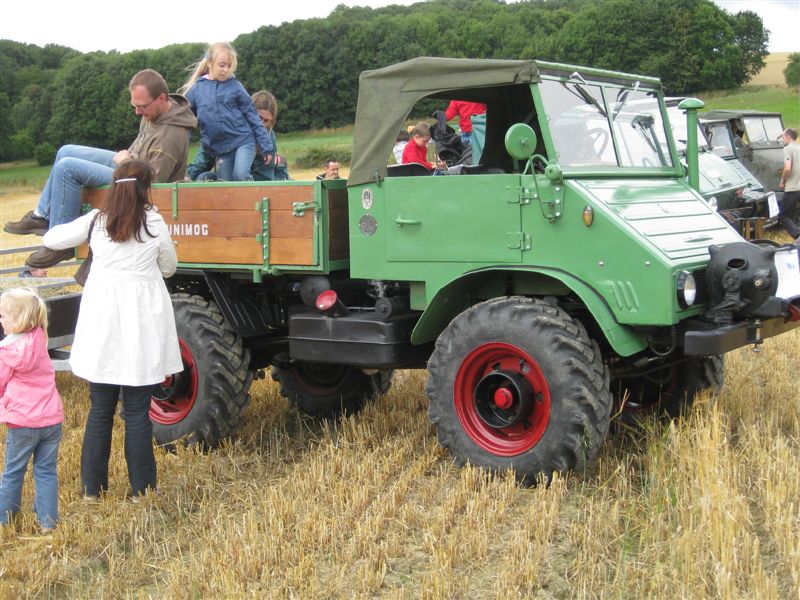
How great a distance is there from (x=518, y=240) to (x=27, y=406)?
8.74 feet

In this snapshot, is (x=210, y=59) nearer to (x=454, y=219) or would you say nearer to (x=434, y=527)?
(x=454, y=219)

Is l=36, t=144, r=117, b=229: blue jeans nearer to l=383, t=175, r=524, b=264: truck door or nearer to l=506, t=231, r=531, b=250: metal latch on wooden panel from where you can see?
l=383, t=175, r=524, b=264: truck door

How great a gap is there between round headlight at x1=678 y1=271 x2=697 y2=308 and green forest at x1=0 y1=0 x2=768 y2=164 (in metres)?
56.3

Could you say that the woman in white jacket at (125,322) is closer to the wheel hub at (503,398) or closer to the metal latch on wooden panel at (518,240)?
the wheel hub at (503,398)

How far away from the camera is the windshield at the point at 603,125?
537cm

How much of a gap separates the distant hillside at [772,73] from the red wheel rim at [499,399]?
61884mm

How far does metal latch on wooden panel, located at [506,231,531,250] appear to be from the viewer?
5074 mm

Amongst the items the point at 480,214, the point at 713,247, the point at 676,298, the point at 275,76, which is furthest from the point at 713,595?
the point at 275,76

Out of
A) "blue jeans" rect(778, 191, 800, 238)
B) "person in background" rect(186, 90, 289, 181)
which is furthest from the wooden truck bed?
"blue jeans" rect(778, 191, 800, 238)

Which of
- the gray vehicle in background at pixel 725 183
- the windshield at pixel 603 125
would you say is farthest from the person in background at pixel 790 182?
the windshield at pixel 603 125

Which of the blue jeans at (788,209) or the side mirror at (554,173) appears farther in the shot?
the blue jeans at (788,209)

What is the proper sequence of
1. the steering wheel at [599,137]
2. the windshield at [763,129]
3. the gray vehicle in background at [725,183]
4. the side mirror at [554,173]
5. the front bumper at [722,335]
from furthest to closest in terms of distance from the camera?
the windshield at [763,129] → the gray vehicle in background at [725,183] → the steering wheel at [599,137] → the side mirror at [554,173] → the front bumper at [722,335]

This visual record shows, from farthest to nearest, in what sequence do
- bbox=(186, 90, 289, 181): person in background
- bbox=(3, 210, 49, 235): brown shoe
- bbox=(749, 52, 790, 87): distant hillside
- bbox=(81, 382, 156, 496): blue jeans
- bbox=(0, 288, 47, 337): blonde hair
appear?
1. bbox=(749, 52, 790, 87): distant hillside
2. bbox=(186, 90, 289, 181): person in background
3. bbox=(3, 210, 49, 235): brown shoe
4. bbox=(81, 382, 156, 496): blue jeans
5. bbox=(0, 288, 47, 337): blonde hair

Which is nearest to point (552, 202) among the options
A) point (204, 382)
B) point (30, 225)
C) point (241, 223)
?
point (241, 223)
